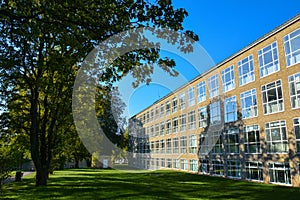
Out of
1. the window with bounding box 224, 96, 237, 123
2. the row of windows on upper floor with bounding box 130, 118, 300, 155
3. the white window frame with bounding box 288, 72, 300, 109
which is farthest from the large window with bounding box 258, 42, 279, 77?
the window with bounding box 224, 96, 237, 123

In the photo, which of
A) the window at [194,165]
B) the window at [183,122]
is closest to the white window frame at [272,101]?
the window at [194,165]

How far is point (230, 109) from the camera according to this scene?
2834cm

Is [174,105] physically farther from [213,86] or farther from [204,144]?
[213,86]

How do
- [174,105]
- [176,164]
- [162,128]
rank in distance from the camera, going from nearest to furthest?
[176,164] < [174,105] < [162,128]

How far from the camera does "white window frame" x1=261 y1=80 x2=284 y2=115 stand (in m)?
21.9

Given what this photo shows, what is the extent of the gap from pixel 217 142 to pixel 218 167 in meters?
2.64

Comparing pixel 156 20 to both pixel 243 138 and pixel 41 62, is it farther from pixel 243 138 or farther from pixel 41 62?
pixel 243 138

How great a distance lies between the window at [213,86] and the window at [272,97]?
783 cm

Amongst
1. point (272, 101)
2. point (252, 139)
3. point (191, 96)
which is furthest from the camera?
point (191, 96)

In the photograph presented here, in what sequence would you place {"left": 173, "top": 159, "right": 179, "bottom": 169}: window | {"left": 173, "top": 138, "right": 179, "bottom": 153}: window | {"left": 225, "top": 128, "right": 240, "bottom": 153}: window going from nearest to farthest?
1. {"left": 225, "top": 128, "right": 240, "bottom": 153}: window
2. {"left": 173, "top": 138, "right": 179, "bottom": 153}: window
3. {"left": 173, "top": 159, "right": 179, "bottom": 169}: window

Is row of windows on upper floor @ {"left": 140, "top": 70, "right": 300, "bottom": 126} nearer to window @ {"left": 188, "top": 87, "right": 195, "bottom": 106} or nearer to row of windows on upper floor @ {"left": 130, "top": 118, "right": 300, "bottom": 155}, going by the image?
row of windows on upper floor @ {"left": 130, "top": 118, "right": 300, "bottom": 155}

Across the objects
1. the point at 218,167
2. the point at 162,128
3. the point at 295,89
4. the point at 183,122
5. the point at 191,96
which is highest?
the point at 191,96

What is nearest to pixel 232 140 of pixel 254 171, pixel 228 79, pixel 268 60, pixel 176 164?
pixel 254 171

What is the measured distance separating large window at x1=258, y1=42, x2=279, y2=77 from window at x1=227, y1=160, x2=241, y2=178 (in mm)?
8737
